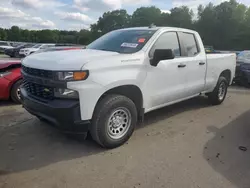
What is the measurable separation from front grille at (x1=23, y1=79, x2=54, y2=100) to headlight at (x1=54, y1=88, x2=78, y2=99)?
11cm

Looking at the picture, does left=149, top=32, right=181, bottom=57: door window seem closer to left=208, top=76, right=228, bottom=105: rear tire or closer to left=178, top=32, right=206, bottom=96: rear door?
→ left=178, top=32, right=206, bottom=96: rear door

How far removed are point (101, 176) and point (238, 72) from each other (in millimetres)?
8099

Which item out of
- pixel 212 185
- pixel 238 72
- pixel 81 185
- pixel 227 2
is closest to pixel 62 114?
pixel 81 185

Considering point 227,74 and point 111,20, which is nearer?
point 227,74

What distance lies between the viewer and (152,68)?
3916 mm

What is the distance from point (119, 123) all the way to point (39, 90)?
1.28 meters

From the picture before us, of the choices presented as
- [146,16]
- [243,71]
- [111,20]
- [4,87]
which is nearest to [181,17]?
[146,16]

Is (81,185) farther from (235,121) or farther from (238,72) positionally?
(238,72)

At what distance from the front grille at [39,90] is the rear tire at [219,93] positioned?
4237mm

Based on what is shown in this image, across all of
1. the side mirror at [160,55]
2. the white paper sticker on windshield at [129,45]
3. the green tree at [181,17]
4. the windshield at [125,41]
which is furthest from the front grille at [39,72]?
the green tree at [181,17]

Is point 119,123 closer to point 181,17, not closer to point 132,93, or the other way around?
point 132,93

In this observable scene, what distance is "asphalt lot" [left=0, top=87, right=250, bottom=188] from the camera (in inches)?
113

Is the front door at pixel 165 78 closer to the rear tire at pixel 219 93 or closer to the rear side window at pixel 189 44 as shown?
the rear side window at pixel 189 44

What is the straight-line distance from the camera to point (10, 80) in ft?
18.4
